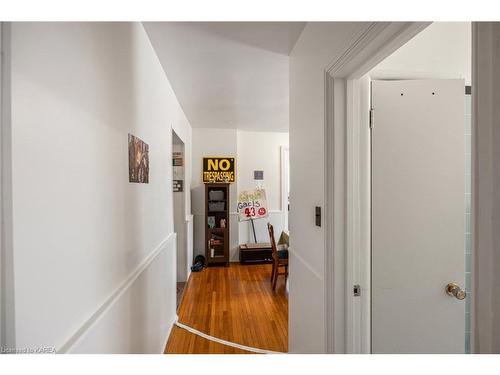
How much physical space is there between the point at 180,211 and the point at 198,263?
1.20m

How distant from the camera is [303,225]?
5.57ft

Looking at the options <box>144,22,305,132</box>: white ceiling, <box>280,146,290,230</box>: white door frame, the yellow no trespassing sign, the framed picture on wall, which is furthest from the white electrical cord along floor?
<box>280,146,290,230</box>: white door frame

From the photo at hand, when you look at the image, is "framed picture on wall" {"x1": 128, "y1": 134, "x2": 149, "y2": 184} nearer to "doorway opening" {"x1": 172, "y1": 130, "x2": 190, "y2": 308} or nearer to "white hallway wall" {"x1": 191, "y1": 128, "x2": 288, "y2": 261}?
"doorway opening" {"x1": 172, "y1": 130, "x2": 190, "y2": 308}

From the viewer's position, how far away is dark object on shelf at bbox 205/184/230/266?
4598 millimetres

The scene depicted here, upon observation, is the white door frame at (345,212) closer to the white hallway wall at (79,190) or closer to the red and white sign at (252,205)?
the white hallway wall at (79,190)

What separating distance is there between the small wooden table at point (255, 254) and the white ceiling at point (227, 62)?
2551 millimetres

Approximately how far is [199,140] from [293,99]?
3.11m

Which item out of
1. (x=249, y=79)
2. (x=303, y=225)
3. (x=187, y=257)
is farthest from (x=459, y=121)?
(x=187, y=257)

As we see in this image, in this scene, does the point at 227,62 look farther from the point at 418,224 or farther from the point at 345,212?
the point at 418,224

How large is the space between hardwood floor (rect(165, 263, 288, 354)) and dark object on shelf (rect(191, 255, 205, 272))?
3.5 inches

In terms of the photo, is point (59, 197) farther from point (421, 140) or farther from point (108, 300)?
point (421, 140)

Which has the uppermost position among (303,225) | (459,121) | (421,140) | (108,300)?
(459,121)

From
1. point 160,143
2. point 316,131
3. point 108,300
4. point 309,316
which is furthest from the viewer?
point 160,143

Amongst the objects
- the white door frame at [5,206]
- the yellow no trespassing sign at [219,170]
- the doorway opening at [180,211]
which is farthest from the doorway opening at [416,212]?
the yellow no trespassing sign at [219,170]
